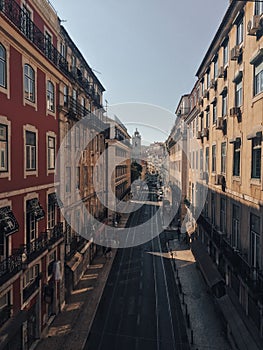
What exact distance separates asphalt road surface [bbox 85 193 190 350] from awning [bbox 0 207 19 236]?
26.0 ft

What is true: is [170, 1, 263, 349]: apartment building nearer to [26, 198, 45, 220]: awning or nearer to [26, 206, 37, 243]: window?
[26, 198, 45, 220]: awning

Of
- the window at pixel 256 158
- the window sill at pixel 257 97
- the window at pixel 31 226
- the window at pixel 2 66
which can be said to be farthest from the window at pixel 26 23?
the window at pixel 256 158

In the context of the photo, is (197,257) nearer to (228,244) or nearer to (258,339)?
(228,244)

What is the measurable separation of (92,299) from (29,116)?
13.6 m

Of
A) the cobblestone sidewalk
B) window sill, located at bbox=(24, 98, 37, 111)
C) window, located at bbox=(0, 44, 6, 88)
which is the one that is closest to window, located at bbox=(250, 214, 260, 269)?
the cobblestone sidewalk

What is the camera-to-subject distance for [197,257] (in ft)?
74.0

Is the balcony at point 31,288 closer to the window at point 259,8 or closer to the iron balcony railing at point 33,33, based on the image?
the iron balcony railing at point 33,33

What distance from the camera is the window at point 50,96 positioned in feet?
57.1

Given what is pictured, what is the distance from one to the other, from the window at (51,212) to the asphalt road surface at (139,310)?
6.63 m

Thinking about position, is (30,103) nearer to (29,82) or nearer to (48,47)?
(29,82)

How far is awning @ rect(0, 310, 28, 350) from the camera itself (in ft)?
36.8

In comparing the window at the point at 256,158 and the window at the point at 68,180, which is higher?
the window at the point at 256,158

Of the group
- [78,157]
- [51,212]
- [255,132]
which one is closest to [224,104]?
[255,132]

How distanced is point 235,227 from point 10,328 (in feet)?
40.2
